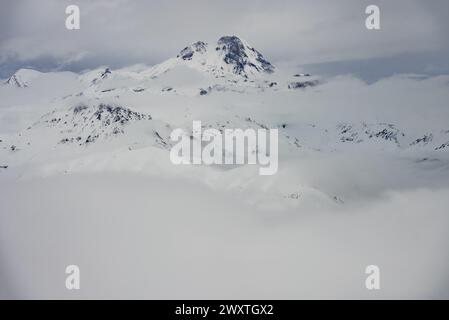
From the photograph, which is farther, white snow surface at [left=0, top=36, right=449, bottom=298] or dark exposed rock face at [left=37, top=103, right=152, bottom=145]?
dark exposed rock face at [left=37, top=103, right=152, bottom=145]

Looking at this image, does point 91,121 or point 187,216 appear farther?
point 91,121

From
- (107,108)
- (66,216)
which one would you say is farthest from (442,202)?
(107,108)

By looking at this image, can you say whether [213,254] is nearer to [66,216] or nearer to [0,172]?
[66,216]

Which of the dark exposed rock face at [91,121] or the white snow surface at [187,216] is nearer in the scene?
the white snow surface at [187,216]

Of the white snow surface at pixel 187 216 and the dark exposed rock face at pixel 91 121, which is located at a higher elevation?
the dark exposed rock face at pixel 91 121

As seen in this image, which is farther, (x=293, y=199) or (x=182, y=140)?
(x=182, y=140)

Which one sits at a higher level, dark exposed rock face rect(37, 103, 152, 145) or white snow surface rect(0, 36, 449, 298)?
dark exposed rock face rect(37, 103, 152, 145)

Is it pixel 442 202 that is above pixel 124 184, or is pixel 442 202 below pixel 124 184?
below

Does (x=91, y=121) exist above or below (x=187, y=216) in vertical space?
above
